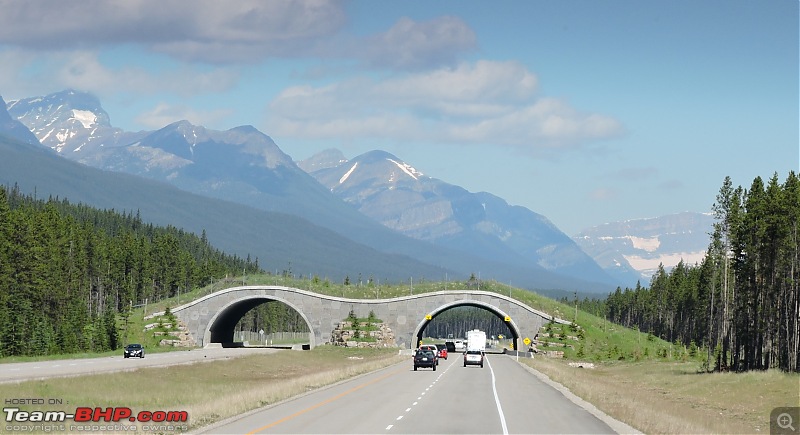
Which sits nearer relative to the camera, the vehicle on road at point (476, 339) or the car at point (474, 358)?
the car at point (474, 358)

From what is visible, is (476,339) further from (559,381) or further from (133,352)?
(559,381)

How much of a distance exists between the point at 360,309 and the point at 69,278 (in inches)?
1512

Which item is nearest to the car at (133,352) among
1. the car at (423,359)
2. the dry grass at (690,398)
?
the car at (423,359)

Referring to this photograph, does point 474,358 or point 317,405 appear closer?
point 317,405

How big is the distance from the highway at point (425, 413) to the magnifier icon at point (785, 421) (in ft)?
26.2

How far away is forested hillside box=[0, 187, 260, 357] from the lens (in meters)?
94.6

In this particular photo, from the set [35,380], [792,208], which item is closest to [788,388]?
[792,208]

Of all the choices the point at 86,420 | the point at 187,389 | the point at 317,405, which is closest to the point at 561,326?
the point at 187,389

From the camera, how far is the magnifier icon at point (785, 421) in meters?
41.5

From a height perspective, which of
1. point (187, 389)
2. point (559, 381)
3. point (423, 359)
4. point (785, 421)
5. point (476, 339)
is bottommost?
point (187, 389)

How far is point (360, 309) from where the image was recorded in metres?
134

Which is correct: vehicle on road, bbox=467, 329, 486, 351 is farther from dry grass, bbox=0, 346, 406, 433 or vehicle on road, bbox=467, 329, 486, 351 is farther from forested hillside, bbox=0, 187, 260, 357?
dry grass, bbox=0, 346, 406, 433

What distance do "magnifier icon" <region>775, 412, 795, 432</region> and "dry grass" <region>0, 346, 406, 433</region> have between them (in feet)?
70.2

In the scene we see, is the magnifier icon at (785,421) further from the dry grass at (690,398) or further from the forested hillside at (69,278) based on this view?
the forested hillside at (69,278)
